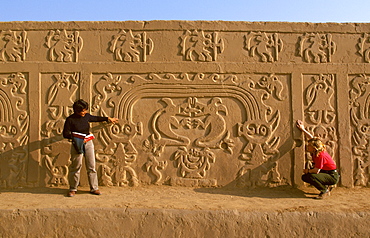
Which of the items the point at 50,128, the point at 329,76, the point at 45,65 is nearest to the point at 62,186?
the point at 50,128

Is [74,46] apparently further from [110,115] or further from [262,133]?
[262,133]

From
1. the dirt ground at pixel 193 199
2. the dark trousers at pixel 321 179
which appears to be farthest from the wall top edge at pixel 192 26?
the dirt ground at pixel 193 199

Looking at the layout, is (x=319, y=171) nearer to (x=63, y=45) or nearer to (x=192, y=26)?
(x=192, y=26)

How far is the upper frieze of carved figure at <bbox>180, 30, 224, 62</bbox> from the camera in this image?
183 inches

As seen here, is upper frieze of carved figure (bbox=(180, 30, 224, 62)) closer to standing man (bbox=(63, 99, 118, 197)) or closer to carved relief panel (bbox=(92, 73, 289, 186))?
carved relief panel (bbox=(92, 73, 289, 186))

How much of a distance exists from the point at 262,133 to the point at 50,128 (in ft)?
9.67

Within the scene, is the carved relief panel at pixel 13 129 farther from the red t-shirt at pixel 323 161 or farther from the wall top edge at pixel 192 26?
the red t-shirt at pixel 323 161

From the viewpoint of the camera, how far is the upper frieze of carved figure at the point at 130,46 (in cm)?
463

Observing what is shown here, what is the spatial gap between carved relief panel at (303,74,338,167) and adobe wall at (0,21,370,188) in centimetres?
1

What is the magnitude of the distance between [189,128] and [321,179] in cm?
182

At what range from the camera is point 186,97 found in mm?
4586

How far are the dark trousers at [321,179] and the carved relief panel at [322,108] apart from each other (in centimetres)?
48

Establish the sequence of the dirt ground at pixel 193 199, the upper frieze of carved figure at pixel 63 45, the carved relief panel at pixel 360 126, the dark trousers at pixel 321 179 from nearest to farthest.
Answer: the dirt ground at pixel 193 199, the dark trousers at pixel 321 179, the carved relief panel at pixel 360 126, the upper frieze of carved figure at pixel 63 45

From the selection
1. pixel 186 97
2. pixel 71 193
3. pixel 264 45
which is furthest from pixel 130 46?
pixel 71 193
